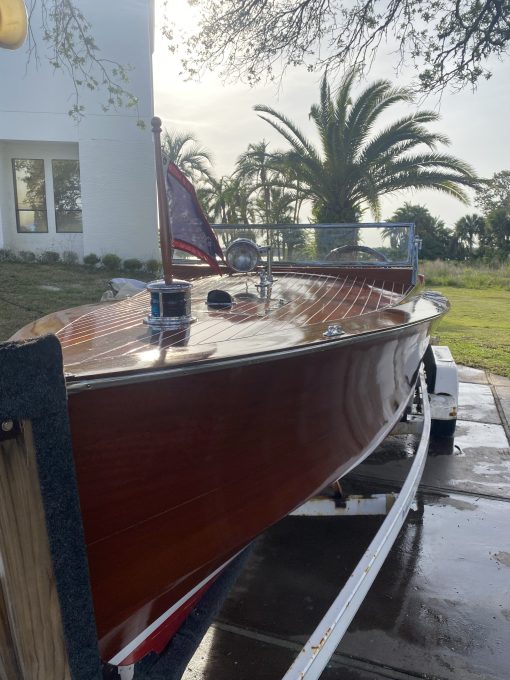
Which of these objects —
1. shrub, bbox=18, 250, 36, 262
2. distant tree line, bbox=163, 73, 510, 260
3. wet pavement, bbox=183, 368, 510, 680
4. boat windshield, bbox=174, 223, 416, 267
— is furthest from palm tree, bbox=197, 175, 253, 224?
wet pavement, bbox=183, 368, 510, 680

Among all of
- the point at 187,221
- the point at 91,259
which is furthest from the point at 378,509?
the point at 91,259

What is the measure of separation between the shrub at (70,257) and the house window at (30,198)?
920 mm

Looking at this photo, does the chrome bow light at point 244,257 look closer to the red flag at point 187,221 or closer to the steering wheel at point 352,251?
the red flag at point 187,221

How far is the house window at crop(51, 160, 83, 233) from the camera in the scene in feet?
46.8

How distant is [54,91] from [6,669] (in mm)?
13994

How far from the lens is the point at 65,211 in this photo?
1447 cm

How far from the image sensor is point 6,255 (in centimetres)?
1375

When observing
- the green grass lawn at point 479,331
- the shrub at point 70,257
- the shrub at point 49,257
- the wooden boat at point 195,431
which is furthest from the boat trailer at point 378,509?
the shrub at point 49,257

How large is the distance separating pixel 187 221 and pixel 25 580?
1.50 m

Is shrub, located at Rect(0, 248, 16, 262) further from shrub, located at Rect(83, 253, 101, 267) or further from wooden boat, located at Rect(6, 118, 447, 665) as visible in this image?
wooden boat, located at Rect(6, 118, 447, 665)

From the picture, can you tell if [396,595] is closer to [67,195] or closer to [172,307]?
[172,307]

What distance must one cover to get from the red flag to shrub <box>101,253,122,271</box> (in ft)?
38.1

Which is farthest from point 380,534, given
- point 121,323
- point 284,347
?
point 121,323

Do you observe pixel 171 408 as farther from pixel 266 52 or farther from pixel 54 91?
pixel 54 91
